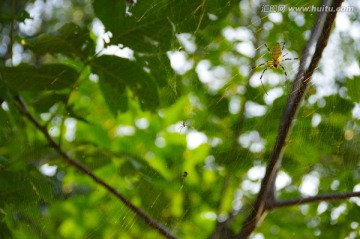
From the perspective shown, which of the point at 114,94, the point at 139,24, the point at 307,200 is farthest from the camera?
the point at 307,200

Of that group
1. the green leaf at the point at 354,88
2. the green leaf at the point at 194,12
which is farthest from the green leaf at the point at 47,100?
the green leaf at the point at 354,88

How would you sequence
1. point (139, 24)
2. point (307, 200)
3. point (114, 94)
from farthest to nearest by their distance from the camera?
point (307, 200), point (114, 94), point (139, 24)

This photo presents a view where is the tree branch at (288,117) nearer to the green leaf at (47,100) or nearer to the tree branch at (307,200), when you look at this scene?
the tree branch at (307,200)

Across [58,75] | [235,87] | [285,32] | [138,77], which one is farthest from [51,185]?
[285,32]

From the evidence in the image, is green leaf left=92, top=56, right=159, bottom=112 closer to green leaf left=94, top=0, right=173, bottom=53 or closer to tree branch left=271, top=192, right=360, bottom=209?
green leaf left=94, top=0, right=173, bottom=53

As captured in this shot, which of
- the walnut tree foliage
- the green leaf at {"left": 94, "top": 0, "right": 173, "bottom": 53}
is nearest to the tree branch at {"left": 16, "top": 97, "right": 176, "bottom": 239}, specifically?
the walnut tree foliage

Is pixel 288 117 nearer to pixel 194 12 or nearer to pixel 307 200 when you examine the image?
pixel 307 200

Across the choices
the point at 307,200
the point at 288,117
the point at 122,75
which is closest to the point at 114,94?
the point at 122,75
